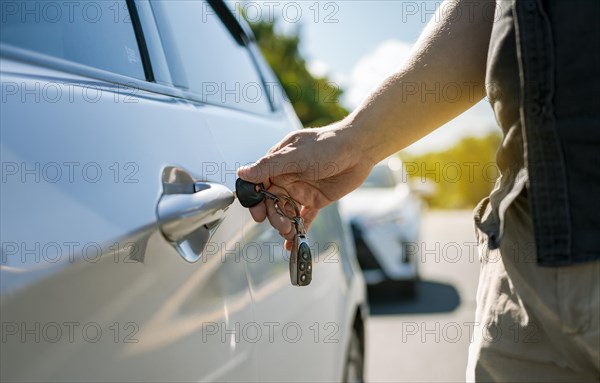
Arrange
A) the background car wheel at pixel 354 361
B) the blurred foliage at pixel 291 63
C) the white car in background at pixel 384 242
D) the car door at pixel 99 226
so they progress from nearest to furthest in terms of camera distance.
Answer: the car door at pixel 99 226
the background car wheel at pixel 354 361
the white car in background at pixel 384 242
the blurred foliage at pixel 291 63

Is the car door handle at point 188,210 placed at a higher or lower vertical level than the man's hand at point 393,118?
lower

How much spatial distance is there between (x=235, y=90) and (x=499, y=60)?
1308 millimetres

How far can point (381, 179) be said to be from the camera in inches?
335

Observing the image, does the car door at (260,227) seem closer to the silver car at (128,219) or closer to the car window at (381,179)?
the silver car at (128,219)


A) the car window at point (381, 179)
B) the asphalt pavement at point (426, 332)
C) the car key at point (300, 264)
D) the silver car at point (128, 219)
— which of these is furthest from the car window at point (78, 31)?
the car window at point (381, 179)

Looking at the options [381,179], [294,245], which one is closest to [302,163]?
[294,245]

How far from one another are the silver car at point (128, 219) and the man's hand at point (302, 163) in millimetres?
67

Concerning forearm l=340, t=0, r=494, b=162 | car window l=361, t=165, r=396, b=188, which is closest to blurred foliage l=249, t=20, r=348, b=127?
car window l=361, t=165, r=396, b=188

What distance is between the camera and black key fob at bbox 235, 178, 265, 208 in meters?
1.62

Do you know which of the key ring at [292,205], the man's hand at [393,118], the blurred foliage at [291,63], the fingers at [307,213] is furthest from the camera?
the blurred foliage at [291,63]

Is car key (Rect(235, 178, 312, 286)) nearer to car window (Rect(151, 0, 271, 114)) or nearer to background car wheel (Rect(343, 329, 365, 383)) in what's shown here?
car window (Rect(151, 0, 271, 114))

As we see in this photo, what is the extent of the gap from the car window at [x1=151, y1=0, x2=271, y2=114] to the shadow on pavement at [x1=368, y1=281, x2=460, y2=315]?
405 centimetres

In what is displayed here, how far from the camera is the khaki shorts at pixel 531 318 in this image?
119cm

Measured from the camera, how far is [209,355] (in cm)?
134
